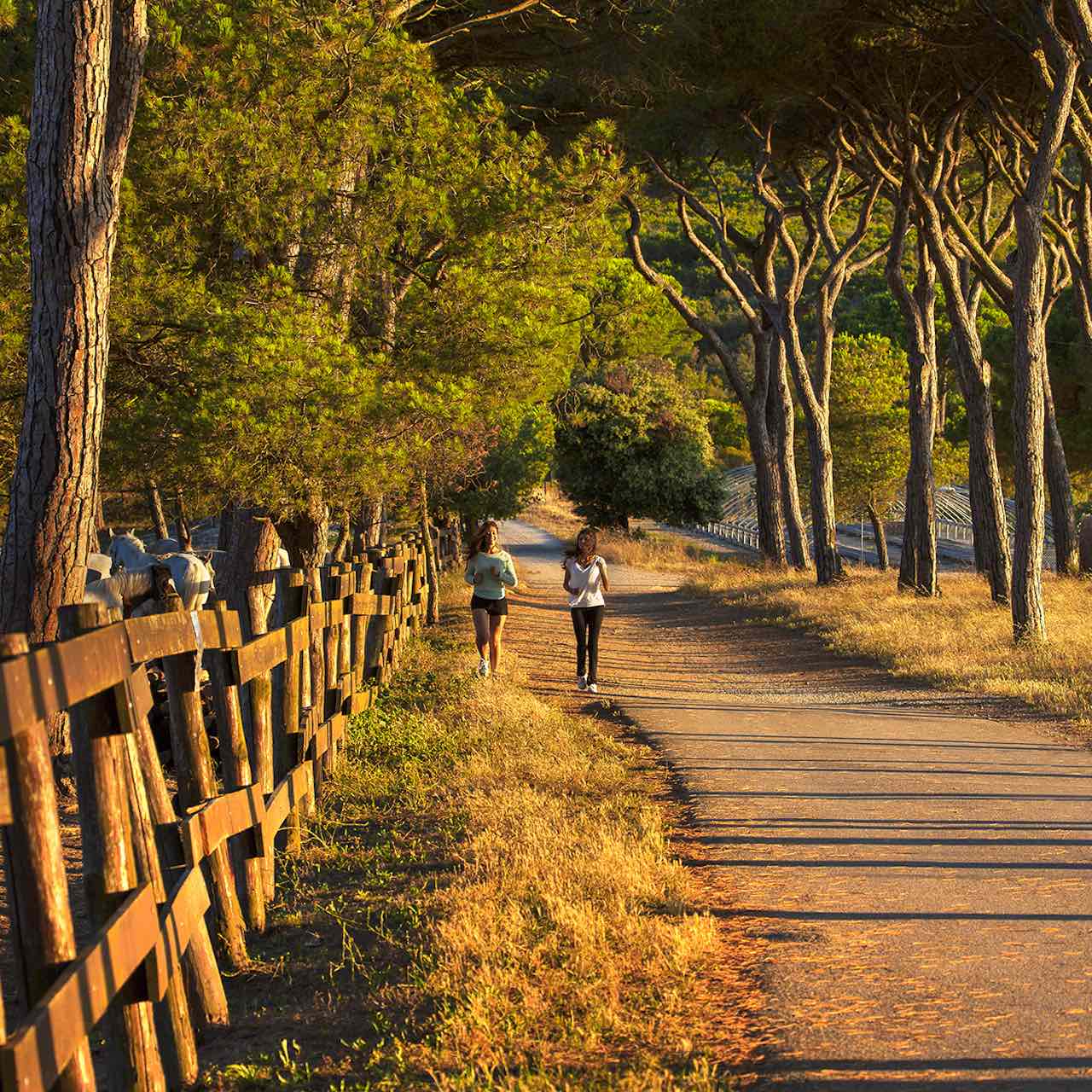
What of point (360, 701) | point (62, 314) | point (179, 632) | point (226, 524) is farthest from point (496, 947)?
point (226, 524)

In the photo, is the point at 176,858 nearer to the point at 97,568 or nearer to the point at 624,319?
the point at 97,568

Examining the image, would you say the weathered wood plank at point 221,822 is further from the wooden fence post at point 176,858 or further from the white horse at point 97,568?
the white horse at point 97,568

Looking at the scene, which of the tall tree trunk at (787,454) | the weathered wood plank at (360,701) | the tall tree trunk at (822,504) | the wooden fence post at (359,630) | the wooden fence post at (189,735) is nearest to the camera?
the wooden fence post at (189,735)

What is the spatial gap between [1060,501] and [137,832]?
27076 millimetres

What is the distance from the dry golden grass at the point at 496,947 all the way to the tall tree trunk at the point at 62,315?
267cm

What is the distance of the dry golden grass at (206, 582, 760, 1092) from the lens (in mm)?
4836

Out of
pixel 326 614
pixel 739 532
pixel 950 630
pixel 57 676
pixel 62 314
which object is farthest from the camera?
pixel 739 532

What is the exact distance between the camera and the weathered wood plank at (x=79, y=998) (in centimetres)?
332

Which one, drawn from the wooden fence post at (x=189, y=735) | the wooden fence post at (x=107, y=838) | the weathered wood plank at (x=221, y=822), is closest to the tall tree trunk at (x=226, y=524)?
the weathered wood plank at (x=221, y=822)

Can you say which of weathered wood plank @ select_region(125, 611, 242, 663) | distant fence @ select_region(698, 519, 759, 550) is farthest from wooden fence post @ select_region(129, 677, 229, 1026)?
distant fence @ select_region(698, 519, 759, 550)

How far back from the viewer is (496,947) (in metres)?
5.77

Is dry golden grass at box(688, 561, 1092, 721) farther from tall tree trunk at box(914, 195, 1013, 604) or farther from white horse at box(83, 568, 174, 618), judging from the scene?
white horse at box(83, 568, 174, 618)

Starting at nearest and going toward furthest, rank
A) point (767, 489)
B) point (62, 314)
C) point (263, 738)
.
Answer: point (263, 738) < point (62, 314) < point (767, 489)

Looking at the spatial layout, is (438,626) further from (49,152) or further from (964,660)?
(49,152)
